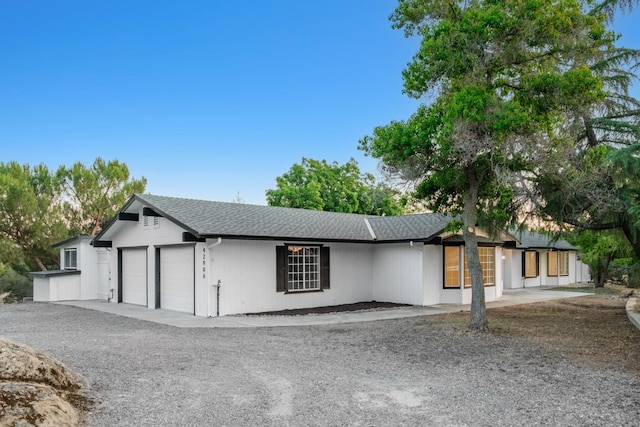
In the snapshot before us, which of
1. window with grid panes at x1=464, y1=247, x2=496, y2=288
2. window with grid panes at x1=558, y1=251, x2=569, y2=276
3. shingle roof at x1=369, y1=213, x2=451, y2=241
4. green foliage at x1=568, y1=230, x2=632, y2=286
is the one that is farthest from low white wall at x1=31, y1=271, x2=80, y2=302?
window with grid panes at x1=558, y1=251, x2=569, y2=276

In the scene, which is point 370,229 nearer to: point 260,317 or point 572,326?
point 260,317

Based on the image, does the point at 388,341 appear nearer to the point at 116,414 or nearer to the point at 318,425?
the point at 318,425

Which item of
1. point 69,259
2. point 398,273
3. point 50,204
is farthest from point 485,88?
point 50,204

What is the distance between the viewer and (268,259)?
49.0 feet

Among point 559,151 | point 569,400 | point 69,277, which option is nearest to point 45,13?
point 69,277

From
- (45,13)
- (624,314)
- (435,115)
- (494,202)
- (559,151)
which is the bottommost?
(624,314)

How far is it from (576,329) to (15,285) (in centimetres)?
2713

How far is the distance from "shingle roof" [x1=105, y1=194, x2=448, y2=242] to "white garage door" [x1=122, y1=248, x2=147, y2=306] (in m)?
1.80

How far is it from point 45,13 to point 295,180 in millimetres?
23224

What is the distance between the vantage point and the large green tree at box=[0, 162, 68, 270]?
82.6 ft

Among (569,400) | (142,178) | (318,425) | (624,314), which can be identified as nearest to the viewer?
(318,425)

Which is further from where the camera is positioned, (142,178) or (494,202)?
(142,178)

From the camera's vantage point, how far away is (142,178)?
32344 millimetres

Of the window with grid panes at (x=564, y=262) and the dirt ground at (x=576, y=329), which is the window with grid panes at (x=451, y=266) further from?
the window with grid panes at (x=564, y=262)
